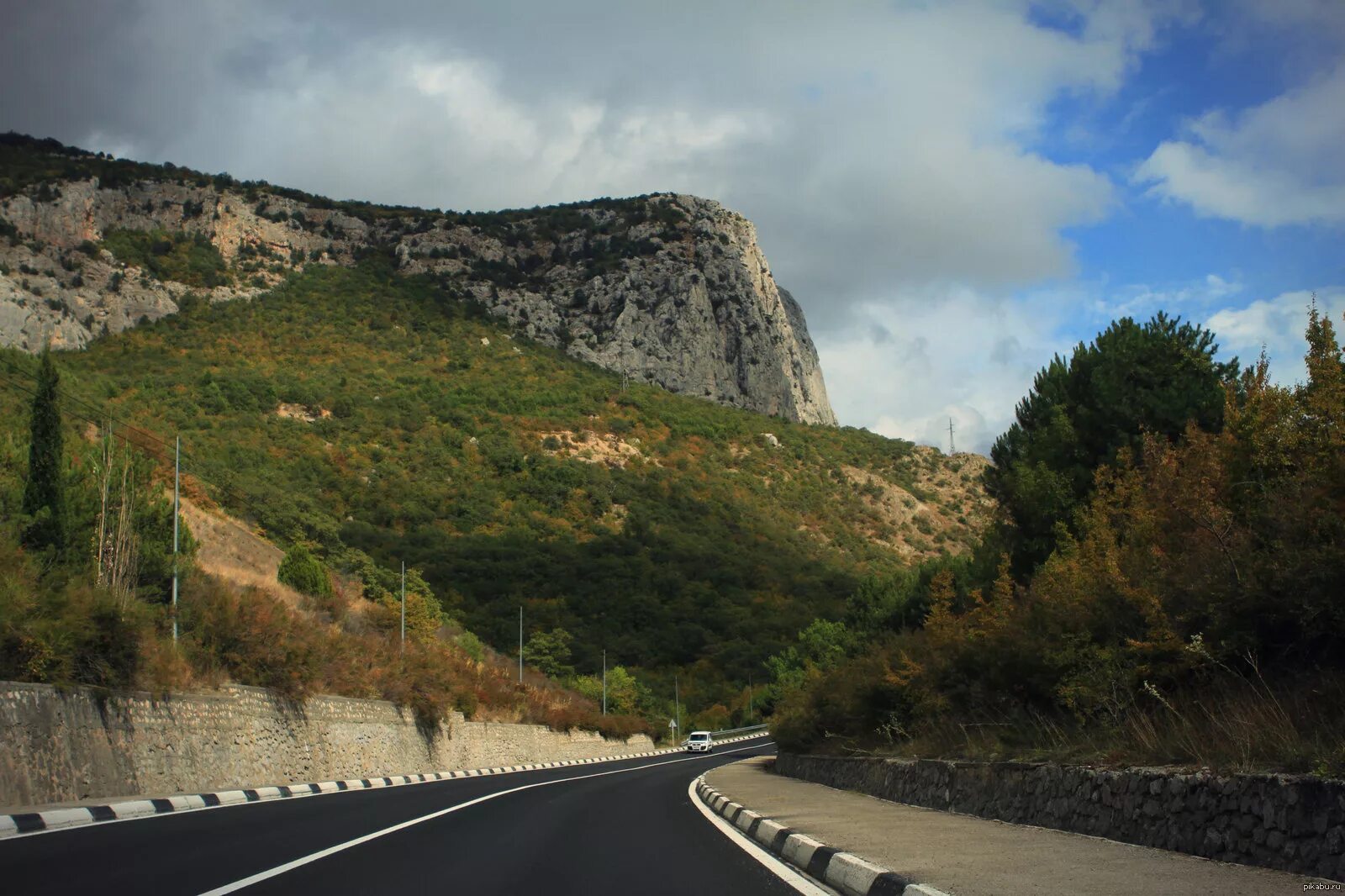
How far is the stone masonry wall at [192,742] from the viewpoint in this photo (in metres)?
15.7

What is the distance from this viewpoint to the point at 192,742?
21.3 meters

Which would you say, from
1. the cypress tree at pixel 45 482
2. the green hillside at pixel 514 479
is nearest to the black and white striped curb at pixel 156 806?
the cypress tree at pixel 45 482

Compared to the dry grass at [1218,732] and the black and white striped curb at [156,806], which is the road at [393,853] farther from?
the dry grass at [1218,732]

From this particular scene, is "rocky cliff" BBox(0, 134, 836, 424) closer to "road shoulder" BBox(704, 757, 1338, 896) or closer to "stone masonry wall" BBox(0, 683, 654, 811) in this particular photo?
"stone masonry wall" BBox(0, 683, 654, 811)

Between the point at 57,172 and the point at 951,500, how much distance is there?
93.2 meters

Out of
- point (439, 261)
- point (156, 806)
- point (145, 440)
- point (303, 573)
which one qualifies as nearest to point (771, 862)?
point (156, 806)

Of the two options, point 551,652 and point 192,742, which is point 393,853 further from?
point 551,652

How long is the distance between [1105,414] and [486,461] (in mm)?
62938

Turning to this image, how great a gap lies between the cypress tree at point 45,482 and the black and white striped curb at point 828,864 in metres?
18.5

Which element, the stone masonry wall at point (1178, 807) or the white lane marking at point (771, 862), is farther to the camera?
the white lane marking at point (771, 862)

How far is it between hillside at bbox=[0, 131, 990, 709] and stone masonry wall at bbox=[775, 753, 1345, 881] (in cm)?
4320

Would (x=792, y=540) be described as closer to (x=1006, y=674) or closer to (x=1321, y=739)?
(x=1006, y=674)

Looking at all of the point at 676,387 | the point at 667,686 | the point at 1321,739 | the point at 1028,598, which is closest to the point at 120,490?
the point at 1028,598

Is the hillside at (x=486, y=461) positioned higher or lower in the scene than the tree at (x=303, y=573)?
higher
